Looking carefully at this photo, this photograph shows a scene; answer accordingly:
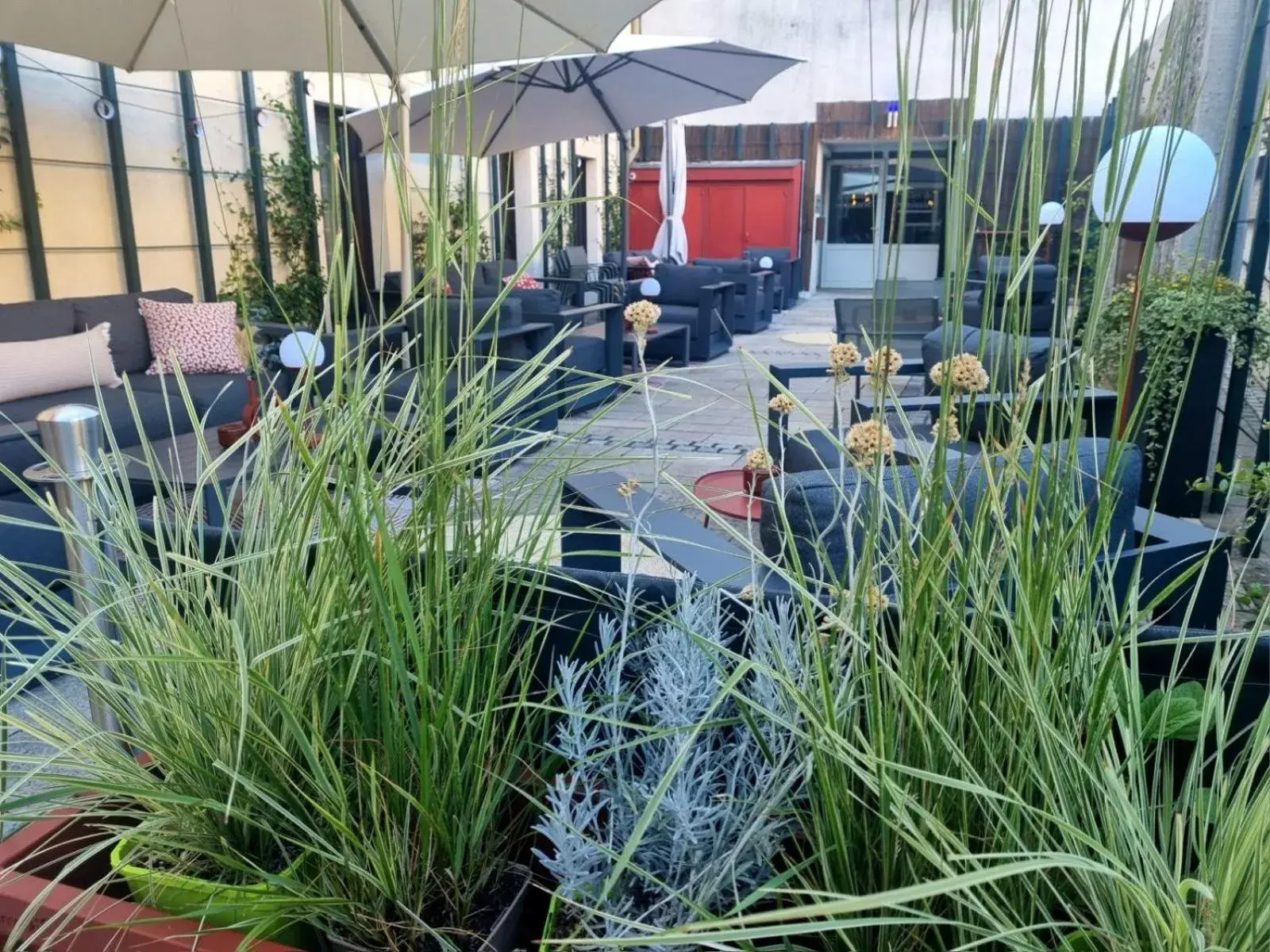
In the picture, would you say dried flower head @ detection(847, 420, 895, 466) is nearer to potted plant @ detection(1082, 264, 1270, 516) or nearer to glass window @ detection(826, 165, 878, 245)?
potted plant @ detection(1082, 264, 1270, 516)

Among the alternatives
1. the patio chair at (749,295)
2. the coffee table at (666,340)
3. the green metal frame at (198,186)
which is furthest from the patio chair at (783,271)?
the green metal frame at (198,186)

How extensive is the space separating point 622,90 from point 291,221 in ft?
10.6

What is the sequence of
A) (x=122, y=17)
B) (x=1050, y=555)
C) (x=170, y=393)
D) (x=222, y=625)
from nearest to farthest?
(x=1050, y=555) → (x=222, y=625) → (x=122, y=17) → (x=170, y=393)

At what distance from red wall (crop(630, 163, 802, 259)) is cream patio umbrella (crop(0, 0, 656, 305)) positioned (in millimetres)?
14236

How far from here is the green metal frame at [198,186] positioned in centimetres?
724

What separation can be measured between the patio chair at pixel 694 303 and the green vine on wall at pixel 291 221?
2.99 meters

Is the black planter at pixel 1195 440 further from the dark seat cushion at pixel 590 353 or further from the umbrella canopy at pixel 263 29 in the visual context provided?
the dark seat cushion at pixel 590 353

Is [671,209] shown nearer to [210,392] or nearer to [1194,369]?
[210,392]

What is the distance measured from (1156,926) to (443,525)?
1.99 ft

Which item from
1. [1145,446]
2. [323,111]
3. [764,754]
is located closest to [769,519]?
[764,754]

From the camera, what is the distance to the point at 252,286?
25.1 ft

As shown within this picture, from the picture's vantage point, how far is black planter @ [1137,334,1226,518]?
3.99 meters

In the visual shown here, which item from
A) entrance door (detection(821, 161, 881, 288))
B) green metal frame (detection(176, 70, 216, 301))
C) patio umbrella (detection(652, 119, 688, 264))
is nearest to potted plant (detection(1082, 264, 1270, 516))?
green metal frame (detection(176, 70, 216, 301))

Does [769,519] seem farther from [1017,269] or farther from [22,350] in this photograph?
[22,350]
